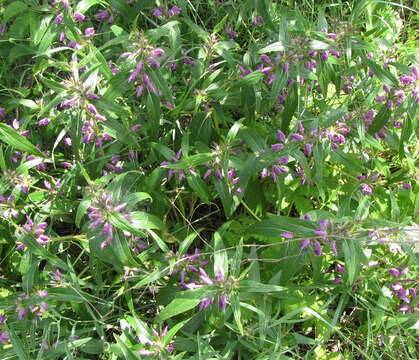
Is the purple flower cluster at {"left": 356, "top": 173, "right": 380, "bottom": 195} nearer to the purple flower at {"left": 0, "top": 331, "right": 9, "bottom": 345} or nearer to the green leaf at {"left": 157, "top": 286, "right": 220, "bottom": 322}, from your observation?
the green leaf at {"left": 157, "top": 286, "right": 220, "bottom": 322}

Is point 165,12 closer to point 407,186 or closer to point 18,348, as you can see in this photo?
point 407,186

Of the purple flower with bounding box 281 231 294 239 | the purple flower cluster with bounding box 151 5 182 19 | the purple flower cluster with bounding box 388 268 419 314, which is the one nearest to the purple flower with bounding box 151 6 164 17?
the purple flower cluster with bounding box 151 5 182 19

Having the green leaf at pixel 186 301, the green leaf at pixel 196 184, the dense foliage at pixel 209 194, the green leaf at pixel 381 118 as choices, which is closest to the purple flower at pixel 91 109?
the dense foliage at pixel 209 194

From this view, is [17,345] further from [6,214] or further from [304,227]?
[304,227]

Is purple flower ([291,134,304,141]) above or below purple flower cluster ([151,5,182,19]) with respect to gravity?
below

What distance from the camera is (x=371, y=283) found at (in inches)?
92.0

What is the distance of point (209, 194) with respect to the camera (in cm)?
245

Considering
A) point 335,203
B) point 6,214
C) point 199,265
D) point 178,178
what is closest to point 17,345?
point 6,214

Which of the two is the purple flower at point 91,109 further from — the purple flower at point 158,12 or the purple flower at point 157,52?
the purple flower at point 158,12

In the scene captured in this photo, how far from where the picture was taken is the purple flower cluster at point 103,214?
182 cm

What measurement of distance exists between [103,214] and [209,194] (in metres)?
0.75

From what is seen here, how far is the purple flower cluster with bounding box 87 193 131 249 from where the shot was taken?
1824mm

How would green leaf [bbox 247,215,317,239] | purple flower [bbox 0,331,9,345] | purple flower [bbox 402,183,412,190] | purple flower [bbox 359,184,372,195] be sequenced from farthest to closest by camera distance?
purple flower [bbox 402,183,412,190], purple flower [bbox 359,184,372,195], purple flower [bbox 0,331,9,345], green leaf [bbox 247,215,317,239]

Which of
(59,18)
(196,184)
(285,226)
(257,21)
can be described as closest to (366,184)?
(285,226)
